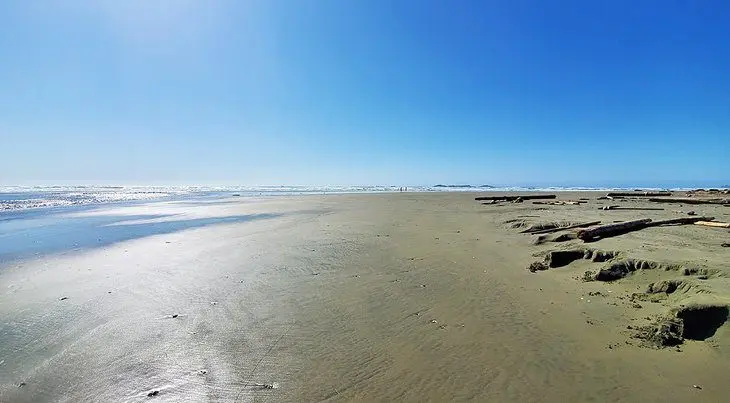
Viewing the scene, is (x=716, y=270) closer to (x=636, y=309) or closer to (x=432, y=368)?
(x=636, y=309)

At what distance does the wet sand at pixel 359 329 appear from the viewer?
3922mm

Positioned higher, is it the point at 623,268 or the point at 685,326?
the point at 623,268

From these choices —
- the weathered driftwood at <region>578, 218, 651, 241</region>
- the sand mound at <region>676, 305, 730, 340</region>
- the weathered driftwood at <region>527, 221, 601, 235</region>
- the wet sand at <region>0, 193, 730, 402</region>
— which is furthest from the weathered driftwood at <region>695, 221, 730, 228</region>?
the sand mound at <region>676, 305, 730, 340</region>

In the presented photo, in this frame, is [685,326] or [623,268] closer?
[685,326]

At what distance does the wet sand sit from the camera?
154 inches

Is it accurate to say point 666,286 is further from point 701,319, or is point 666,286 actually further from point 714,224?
point 714,224

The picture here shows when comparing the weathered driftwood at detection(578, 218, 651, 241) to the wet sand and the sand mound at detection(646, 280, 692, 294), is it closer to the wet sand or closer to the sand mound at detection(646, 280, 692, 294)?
the wet sand

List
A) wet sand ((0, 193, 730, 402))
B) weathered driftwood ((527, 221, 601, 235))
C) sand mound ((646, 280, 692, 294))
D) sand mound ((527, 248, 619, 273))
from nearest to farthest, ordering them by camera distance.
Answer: wet sand ((0, 193, 730, 402)), sand mound ((646, 280, 692, 294)), sand mound ((527, 248, 619, 273)), weathered driftwood ((527, 221, 601, 235))

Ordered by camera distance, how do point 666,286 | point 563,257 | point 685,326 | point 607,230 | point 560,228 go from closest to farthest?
point 685,326, point 666,286, point 563,257, point 607,230, point 560,228

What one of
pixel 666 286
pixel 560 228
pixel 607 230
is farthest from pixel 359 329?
pixel 560 228

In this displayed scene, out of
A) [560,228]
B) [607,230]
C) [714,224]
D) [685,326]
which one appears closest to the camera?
[685,326]

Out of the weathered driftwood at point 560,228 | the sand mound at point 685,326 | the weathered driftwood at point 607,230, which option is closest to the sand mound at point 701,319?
the sand mound at point 685,326

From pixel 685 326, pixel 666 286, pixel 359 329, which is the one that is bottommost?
pixel 359 329

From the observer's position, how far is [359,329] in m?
5.45
